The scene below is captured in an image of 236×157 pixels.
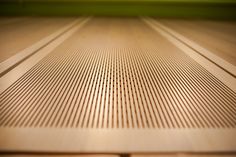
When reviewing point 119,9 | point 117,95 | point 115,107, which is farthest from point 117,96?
point 119,9

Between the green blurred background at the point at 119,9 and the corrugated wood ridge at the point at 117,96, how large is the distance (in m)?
4.27

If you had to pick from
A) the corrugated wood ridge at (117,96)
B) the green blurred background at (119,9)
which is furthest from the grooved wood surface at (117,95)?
the green blurred background at (119,9)

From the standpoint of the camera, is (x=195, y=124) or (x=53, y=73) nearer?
(x=195, y=124)

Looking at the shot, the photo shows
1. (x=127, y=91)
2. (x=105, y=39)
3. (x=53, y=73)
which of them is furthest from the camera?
(x=105, y=39)

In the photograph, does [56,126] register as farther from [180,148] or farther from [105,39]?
[105,39]

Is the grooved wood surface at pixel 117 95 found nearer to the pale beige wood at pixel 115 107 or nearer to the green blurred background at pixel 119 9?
the pale beige wood at pixel 115 107

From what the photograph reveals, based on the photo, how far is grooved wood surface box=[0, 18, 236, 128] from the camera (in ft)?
3.44

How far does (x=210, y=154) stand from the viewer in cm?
84

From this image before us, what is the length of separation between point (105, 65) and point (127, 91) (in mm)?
507

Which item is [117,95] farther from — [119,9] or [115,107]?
[119,9]

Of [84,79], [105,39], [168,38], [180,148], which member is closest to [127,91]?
[84,79]

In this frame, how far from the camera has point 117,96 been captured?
1.29 meters

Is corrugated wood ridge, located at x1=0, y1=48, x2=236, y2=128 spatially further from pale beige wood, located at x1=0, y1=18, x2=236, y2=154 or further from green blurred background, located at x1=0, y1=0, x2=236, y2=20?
green blurred background, located at x1=0, y1=0, x2=236, y2=20

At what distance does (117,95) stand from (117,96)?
0.04 feet
